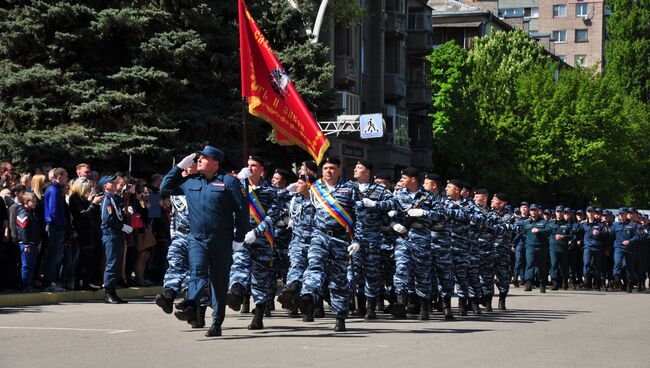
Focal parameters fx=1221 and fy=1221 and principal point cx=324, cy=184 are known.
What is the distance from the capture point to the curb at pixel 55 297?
58.3 feet

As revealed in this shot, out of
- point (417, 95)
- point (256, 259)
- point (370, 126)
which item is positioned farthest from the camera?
point (417, 95)

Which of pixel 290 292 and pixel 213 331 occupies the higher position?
pixel 290 292

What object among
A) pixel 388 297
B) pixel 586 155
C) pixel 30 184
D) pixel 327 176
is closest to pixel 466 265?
pixel 388 297

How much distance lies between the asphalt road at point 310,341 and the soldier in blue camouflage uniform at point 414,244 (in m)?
0.50

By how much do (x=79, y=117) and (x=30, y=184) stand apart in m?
8.20

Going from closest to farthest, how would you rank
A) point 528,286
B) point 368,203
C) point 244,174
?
point 244,174 → point 368,203 → point 528,286

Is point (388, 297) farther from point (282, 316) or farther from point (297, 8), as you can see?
point (297, 8)

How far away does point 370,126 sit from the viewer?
36188 millimetres

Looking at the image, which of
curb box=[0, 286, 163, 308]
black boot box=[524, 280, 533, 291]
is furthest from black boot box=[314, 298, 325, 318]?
black boot box=[524, 280, 533, 291]

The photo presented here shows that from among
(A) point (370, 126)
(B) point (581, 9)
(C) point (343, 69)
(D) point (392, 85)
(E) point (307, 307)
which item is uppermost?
(B) point (581, 9)

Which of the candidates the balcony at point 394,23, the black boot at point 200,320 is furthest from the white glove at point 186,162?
the balcony at point 394,23

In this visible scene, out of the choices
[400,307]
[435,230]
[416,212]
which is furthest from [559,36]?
[416,212]

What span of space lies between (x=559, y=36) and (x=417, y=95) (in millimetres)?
65118

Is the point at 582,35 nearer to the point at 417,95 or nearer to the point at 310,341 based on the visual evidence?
Answer: the point at 417,95
